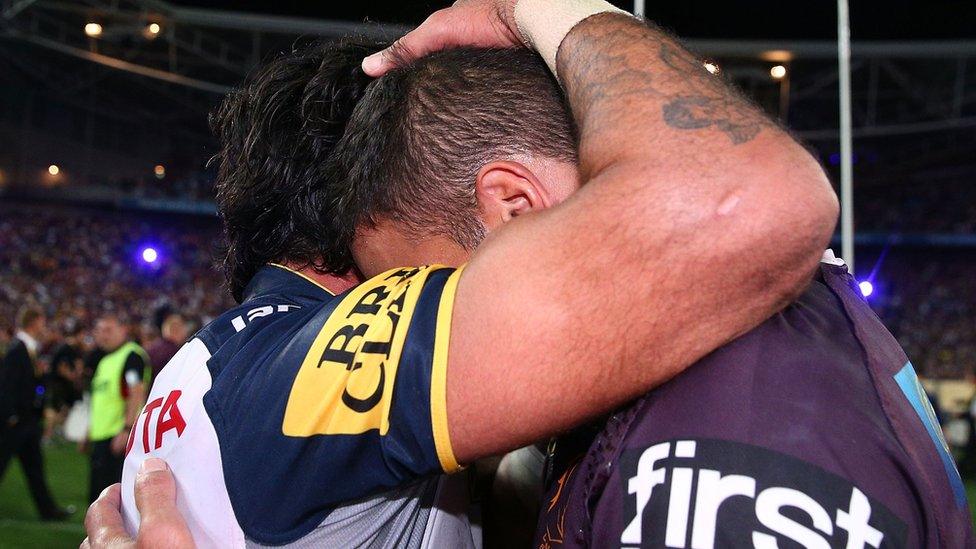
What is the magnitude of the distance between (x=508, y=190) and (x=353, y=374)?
0.36m

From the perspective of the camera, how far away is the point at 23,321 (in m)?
8.26

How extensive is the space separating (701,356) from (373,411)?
0.39 meters

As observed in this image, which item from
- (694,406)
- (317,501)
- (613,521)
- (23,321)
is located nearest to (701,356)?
(694,406)

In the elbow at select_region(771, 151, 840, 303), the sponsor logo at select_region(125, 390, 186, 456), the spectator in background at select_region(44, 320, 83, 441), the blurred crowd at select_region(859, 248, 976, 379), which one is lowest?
the blurred crowd at select_region(859, 248, 976, 379)

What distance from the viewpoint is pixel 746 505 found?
3.01ft

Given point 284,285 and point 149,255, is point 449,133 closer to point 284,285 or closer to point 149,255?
point 284,285

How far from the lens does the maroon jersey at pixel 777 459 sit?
92 centimetres

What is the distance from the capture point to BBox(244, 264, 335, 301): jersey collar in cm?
143

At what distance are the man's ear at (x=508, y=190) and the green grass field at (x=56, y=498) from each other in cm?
632

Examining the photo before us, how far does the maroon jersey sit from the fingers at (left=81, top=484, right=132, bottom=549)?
0.71 m

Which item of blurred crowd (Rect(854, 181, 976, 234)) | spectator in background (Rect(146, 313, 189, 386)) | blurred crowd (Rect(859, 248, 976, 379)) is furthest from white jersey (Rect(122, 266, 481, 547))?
blurred crowd (Rect(854, 181, 976, 234))

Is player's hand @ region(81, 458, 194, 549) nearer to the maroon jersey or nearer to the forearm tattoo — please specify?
the maroon jersey

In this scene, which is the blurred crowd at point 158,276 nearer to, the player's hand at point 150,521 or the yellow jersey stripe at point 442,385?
the player's hand at point 150,521

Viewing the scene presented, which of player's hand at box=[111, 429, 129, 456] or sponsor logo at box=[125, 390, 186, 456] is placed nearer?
sponsor logo at box=[125, 390, 186, 456]
